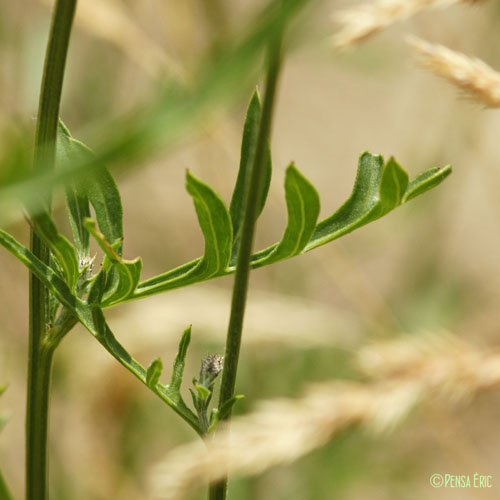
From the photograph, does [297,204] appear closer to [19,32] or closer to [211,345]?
[211,345]

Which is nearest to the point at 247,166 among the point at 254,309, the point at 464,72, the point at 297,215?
the point at 297,215

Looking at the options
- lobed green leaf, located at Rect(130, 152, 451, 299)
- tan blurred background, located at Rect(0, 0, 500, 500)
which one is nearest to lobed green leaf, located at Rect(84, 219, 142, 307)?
lobed green leaf, located at Rect(130, 152, 451, 299)

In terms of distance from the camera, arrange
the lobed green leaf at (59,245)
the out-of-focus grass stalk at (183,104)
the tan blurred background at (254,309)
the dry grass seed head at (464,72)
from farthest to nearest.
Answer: the tan blurred background at (254,309)
the dry grass seed head at (464,72)
the lobed green leaf at (59,245)
the out-of-focus grass stalk at (183,104)

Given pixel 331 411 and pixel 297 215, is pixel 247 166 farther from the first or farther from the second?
pixel 331 411

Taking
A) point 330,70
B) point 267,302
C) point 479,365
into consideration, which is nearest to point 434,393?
point 479,365

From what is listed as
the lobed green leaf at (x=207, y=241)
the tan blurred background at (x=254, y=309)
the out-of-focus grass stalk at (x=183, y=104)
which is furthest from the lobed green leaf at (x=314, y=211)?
the tan blurred background at (x=254, y=309)

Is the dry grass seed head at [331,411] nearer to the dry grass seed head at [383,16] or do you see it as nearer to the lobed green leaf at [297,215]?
the lobed green leaf at [297,215]
